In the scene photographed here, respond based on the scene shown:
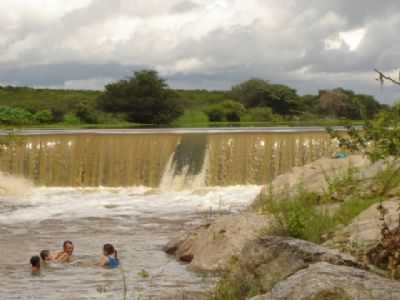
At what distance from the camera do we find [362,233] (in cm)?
652

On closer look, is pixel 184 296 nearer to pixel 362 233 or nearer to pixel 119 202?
pixel 362 233

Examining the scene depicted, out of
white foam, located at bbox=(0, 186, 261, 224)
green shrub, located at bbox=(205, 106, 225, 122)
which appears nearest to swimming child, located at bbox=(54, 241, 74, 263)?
white foam, located at bbox=(0, 186, 261, 224)

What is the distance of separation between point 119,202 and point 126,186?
3.20 m

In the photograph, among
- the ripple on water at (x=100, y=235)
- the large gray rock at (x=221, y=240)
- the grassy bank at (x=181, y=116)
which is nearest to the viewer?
the ripple on water at (x=100, y=235)

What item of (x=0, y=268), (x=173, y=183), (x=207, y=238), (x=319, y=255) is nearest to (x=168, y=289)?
(x=207, y=238)

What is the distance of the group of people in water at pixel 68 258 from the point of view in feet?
35.7

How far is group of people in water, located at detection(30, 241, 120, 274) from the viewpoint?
35.7ft

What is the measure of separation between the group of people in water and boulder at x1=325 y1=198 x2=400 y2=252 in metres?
4.54

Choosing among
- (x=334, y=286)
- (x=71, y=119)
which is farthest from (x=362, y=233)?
(x=71, y=119)

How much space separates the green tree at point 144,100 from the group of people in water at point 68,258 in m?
35.3

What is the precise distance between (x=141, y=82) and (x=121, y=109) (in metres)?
2.14

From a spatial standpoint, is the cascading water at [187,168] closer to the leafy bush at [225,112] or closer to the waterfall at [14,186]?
the waterfall at [14,186]

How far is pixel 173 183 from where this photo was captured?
76.1 ft

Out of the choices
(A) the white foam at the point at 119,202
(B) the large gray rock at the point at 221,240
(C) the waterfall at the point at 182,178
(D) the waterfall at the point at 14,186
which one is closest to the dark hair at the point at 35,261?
(B) the large gray rock at the point at 221,240
